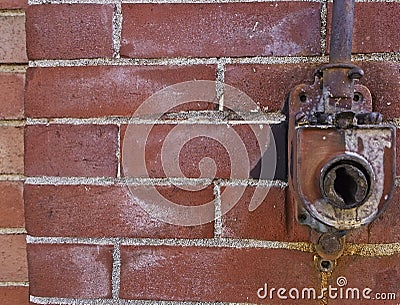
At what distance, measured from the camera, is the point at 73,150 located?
706mm

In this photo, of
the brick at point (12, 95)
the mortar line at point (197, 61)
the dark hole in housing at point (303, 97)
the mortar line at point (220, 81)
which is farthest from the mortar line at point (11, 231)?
the dark hole in housing at point (303, 97)

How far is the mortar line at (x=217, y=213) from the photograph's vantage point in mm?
697

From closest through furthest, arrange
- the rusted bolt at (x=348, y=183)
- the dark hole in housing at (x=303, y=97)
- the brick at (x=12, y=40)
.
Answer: the rusted bolt at (x=348, y=183), the dark hole in housing at (x=303, y=97), the brick at (x=12, y=40)

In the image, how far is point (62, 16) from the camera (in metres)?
0.70

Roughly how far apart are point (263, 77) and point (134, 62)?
19cm

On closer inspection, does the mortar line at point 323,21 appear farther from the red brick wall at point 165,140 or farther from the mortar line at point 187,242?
the mortar line at point 187,242

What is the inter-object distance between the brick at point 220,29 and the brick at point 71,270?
310 mm

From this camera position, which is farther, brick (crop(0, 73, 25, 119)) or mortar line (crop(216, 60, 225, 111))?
brick (crop(0, 73, 25, 119))

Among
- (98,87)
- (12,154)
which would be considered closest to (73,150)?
(98,87)

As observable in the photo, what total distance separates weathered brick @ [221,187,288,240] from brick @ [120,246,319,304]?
0.03m

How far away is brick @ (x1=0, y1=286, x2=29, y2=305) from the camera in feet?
2.82

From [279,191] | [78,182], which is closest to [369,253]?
[279,191]

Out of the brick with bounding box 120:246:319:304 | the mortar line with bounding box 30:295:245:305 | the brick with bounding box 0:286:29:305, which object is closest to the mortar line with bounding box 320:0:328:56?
the brick with bounding box 120:246:319:304

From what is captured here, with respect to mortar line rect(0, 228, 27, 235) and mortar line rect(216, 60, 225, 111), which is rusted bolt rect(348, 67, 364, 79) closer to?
mortar line rect(216, 60, 225, 111)
